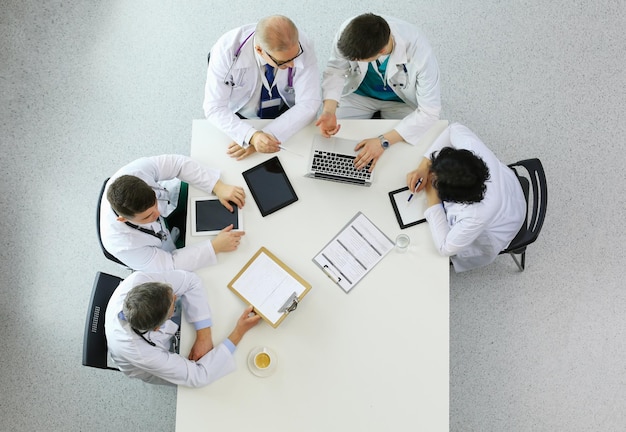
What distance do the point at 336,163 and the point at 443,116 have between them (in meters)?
1.05

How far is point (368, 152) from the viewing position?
2.04 m

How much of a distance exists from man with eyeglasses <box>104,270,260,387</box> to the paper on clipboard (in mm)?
323

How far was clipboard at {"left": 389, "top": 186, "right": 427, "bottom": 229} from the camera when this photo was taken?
6.51 feet

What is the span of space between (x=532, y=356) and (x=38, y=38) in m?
3.12

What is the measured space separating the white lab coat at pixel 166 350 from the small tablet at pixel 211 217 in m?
0.19

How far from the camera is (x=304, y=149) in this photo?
2.12 meters

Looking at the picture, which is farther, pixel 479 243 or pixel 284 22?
pixel 479 243

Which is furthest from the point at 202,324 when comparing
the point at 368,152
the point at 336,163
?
the point at 368,152

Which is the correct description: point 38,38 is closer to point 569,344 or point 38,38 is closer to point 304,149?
point 304,149

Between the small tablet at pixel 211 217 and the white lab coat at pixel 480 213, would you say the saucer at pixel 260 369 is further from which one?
the white lab coat at pixel 480 213

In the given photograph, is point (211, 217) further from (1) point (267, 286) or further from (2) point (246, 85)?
(2) point (246, 85)

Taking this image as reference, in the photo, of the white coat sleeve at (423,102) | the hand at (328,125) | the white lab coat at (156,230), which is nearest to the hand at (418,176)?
the white coat sleeve at (423,102)

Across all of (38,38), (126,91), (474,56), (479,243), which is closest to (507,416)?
(479,243)

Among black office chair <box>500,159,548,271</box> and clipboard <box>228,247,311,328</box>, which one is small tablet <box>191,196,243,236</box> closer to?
clipboard <box>228,247,311,328</box>
